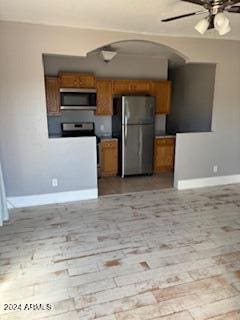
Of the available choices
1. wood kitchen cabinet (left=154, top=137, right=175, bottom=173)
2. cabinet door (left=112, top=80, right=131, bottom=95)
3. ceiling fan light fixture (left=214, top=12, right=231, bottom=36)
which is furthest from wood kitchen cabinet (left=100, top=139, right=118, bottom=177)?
ceiling fan light fixture (left=214, top=12, right=231, bottom=36)

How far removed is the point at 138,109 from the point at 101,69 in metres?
1.20

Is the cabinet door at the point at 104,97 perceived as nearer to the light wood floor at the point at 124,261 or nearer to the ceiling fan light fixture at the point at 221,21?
the light wood floor at the point at 124,261

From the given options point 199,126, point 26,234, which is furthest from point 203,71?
point 26,234

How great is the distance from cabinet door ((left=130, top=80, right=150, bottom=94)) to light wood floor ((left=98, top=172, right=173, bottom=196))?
1.85 metres

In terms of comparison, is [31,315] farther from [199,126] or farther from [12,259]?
[199,126]

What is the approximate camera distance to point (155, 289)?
2127 mm

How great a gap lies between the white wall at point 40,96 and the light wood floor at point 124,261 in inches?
20.3

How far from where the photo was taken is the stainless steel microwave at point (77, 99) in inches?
192

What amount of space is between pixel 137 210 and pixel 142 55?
347 cm

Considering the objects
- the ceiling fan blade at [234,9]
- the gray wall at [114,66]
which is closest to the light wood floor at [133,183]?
the gray wall at [114,66]

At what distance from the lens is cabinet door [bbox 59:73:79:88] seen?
4.91 meters

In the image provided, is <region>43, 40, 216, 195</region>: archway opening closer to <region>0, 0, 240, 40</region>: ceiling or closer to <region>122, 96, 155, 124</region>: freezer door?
<region>122, 96, 155, 124</region>: freezer door

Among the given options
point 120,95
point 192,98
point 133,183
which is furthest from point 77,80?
point 192,98

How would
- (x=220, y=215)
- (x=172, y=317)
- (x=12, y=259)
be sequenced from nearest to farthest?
(x=172, y=317) → (x=12, y=259) → (x=220, y=215)
